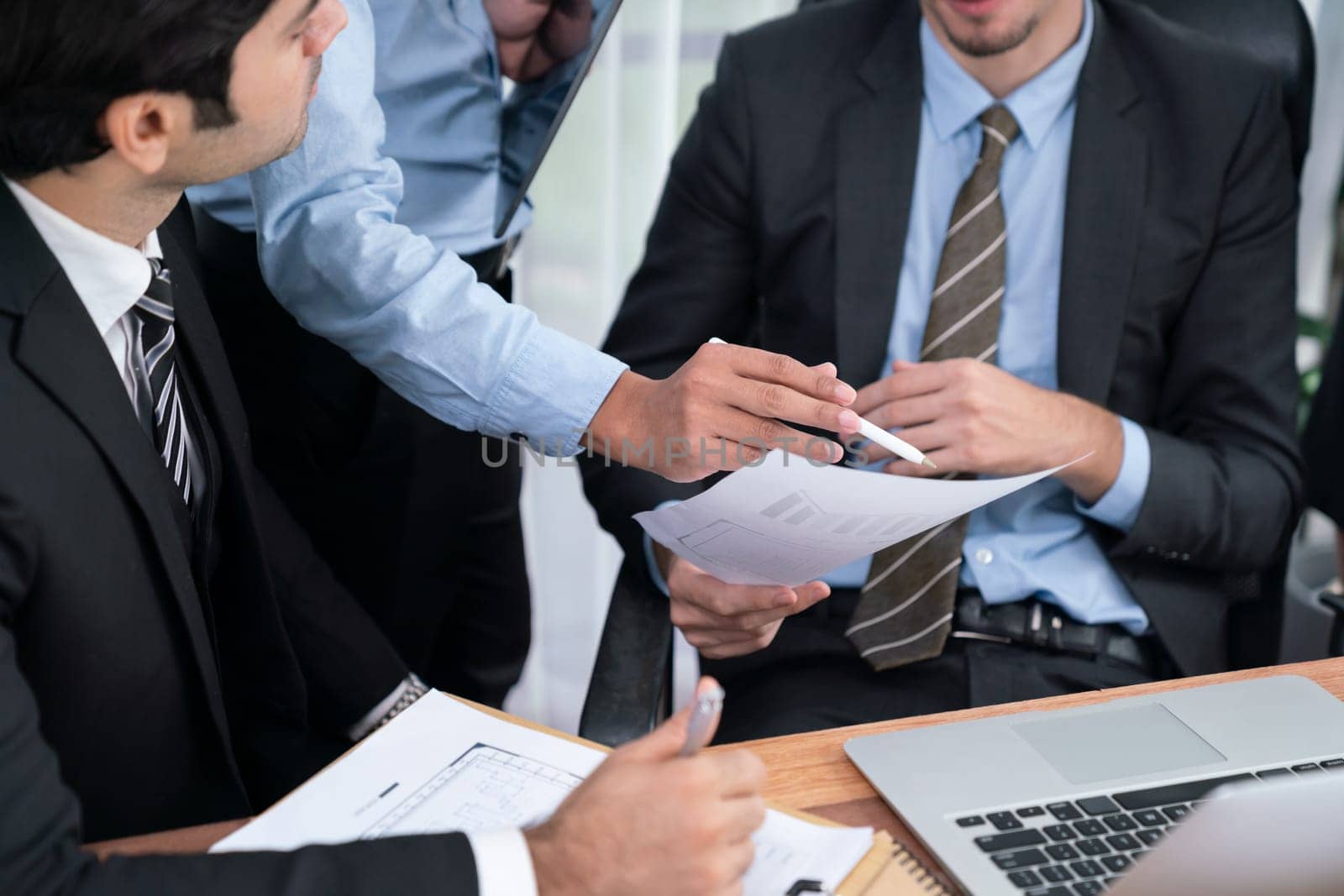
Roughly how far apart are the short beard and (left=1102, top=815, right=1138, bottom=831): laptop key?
2.95 ft

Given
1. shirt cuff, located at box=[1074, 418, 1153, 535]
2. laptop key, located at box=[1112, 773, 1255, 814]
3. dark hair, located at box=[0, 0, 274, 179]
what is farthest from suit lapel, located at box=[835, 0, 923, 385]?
dark hair, located at box=[0, 0, 274, 179]

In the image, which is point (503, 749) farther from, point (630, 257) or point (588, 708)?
point (630, 257)

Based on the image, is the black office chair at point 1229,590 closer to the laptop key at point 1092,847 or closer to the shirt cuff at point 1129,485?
the shirt cuff at point 1129,485

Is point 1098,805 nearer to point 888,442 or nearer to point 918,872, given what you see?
point 918,872

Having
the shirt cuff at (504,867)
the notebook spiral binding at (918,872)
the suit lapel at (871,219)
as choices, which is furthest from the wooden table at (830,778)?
the suit lapel at (871,219)

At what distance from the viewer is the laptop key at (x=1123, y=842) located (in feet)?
2.83

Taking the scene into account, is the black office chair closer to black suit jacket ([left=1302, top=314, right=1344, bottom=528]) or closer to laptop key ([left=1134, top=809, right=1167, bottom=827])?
black suit jacket ([left=1302, top=314, right=1344, bottom=528])

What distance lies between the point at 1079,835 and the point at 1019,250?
83 centimetres

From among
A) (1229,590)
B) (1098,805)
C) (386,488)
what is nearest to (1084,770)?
(1098,805)

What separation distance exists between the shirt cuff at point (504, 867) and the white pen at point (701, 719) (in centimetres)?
11

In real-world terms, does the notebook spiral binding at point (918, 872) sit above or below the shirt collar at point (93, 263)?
below

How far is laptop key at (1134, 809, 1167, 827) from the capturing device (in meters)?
0.89

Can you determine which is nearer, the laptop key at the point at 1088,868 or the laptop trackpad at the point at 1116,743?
the laptop key at the point at 1088,868

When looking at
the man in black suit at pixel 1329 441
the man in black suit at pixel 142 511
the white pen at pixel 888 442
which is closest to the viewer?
the man in black suit at pixel 142 511
